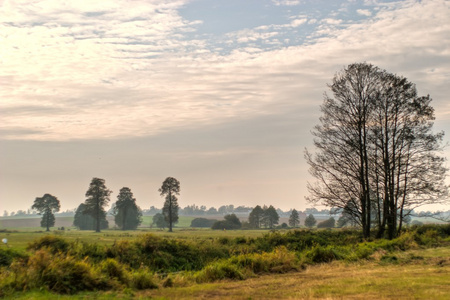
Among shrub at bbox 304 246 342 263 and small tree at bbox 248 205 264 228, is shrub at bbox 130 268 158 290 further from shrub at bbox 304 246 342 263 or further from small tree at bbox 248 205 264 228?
small tree at bbox 248 205 264 228

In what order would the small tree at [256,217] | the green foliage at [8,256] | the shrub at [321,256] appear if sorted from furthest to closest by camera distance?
the small tree at [256,217] < the shrub at [321,256] < the green foliage at [8,256]

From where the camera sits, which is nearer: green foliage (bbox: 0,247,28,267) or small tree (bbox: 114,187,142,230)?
green foliage (bbox: 0,247,28,267)

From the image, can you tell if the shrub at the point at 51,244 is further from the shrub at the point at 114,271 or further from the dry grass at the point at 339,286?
the dry grass at the point at 339,286

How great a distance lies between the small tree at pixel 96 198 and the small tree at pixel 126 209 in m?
9.08

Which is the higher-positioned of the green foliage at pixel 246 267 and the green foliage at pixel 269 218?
the green foliage at pixel 246 267

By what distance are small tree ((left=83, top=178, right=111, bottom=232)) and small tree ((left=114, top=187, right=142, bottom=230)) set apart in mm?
9077

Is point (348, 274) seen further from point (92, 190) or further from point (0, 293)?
point (92, 190)

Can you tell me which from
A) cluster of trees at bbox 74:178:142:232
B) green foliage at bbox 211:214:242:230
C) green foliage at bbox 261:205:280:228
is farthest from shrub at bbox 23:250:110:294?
green foliage at bbox 261:205:280:228

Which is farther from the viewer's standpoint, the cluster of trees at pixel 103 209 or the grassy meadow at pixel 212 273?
the cluster of trees at pixel 103 209

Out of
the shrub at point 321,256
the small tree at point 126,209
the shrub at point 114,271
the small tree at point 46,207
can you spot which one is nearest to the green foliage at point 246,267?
the shrub at point 321,256

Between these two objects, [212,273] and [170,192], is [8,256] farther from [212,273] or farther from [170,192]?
[170,192]

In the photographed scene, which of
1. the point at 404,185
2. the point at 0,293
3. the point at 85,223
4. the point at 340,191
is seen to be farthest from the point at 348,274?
the point at 85,223

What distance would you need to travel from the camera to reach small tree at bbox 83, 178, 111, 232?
262 feet

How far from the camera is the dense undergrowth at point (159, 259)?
11.4m
